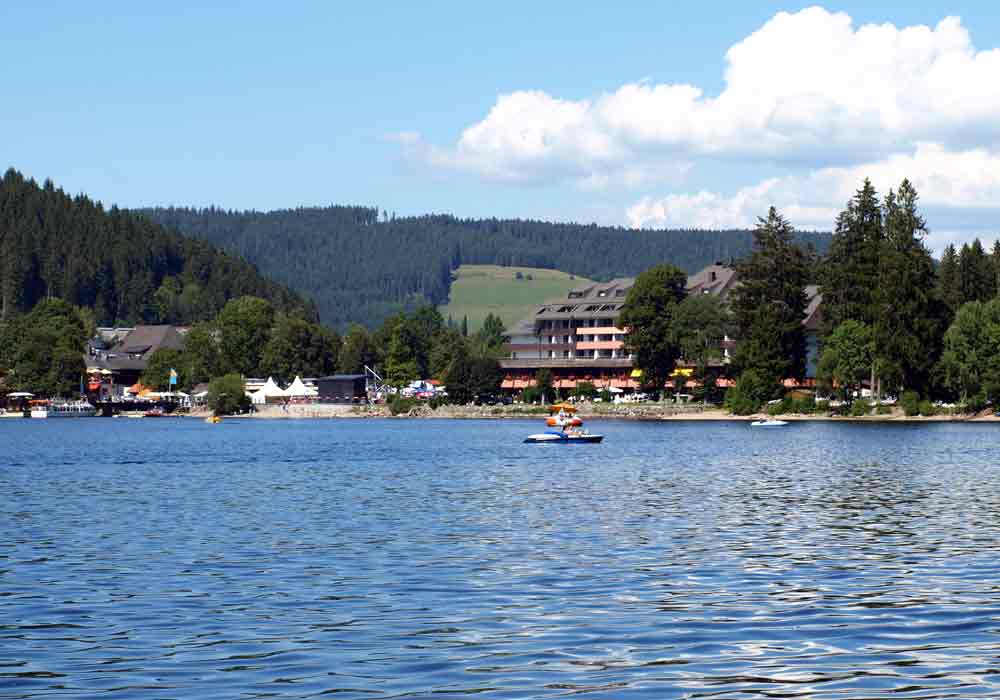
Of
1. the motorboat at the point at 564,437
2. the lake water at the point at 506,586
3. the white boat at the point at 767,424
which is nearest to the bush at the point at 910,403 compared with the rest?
the white boat at the point at 767,424

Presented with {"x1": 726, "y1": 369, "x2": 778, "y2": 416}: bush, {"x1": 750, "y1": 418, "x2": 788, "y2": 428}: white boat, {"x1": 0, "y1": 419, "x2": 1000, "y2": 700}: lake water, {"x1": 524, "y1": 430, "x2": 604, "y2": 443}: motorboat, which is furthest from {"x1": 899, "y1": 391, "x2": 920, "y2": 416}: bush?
{"x1": 0, "y1": 419, "x2": 1000, "y2": 700}: lake water

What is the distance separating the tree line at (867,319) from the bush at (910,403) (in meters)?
0.36

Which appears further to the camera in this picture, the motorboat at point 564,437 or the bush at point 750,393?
the bush at point 750,393

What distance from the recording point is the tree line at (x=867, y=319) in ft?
533

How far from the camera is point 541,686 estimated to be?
24766 mm

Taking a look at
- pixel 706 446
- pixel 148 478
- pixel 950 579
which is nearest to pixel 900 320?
pixel 706 446

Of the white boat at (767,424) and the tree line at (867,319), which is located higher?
the tree line at (867,319)

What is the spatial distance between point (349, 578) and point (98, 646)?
10.5m

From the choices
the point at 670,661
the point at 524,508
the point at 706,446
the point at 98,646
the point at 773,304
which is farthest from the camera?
the point at 773,304

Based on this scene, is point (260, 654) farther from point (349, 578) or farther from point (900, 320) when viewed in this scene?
point (900, 320)

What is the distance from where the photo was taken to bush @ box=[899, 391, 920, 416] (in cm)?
16938

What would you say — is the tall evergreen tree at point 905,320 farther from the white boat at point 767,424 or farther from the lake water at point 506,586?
the lake water at point 506,586

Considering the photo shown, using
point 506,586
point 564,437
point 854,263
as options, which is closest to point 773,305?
point 854,263

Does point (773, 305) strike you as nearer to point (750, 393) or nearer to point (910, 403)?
point (750, 393)
